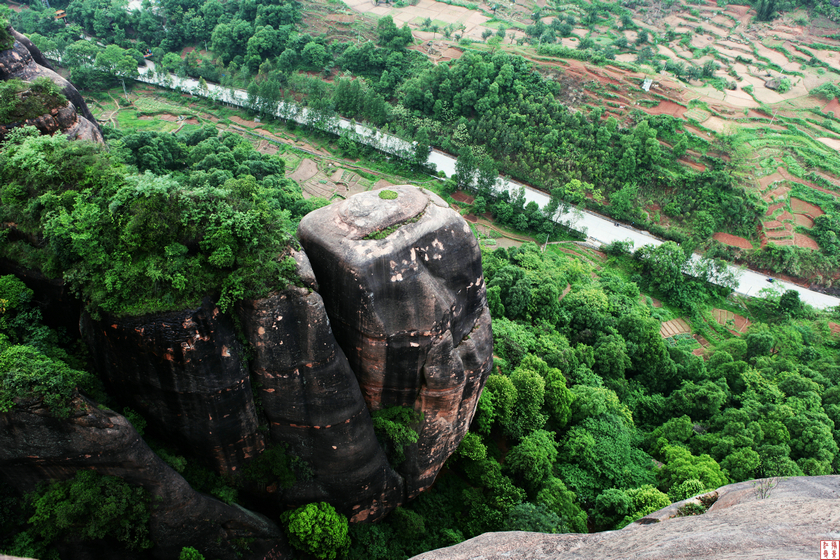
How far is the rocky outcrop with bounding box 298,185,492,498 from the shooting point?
23.6 m

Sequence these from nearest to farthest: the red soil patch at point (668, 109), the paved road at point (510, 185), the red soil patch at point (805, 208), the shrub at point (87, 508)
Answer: the shrub at point (87, 508) → the paved road at point (510, 185) → the red soil patch at point (805, 208) → the red soil patch at point (668, 109)

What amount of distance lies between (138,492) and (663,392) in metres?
46.7

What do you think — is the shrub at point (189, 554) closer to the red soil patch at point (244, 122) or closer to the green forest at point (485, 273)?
the green forest at point (485, 273)

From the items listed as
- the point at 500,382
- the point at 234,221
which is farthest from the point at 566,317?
the point at 234,221

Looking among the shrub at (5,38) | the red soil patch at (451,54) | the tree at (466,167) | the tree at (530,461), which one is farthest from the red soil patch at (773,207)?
the shrub at (5,38)

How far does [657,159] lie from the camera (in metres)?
79.6

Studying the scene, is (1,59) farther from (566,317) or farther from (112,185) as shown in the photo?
(566,317)

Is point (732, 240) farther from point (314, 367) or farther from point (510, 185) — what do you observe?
point (314, 367)

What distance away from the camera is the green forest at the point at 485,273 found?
21.0 m

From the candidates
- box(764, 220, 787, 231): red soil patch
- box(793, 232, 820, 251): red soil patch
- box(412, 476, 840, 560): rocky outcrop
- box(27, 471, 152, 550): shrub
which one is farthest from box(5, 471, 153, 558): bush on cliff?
box(793, 232, 820, 251): red soil patch

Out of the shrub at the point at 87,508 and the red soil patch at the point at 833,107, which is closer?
the shrub at the point at 87,508

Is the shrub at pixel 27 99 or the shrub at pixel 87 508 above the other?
the shrub at pixel 27 99

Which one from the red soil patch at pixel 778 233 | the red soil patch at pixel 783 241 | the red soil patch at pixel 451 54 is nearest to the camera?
the red soil patch at pixel 783 241

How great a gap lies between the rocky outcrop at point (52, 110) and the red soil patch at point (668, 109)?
8144 cm
